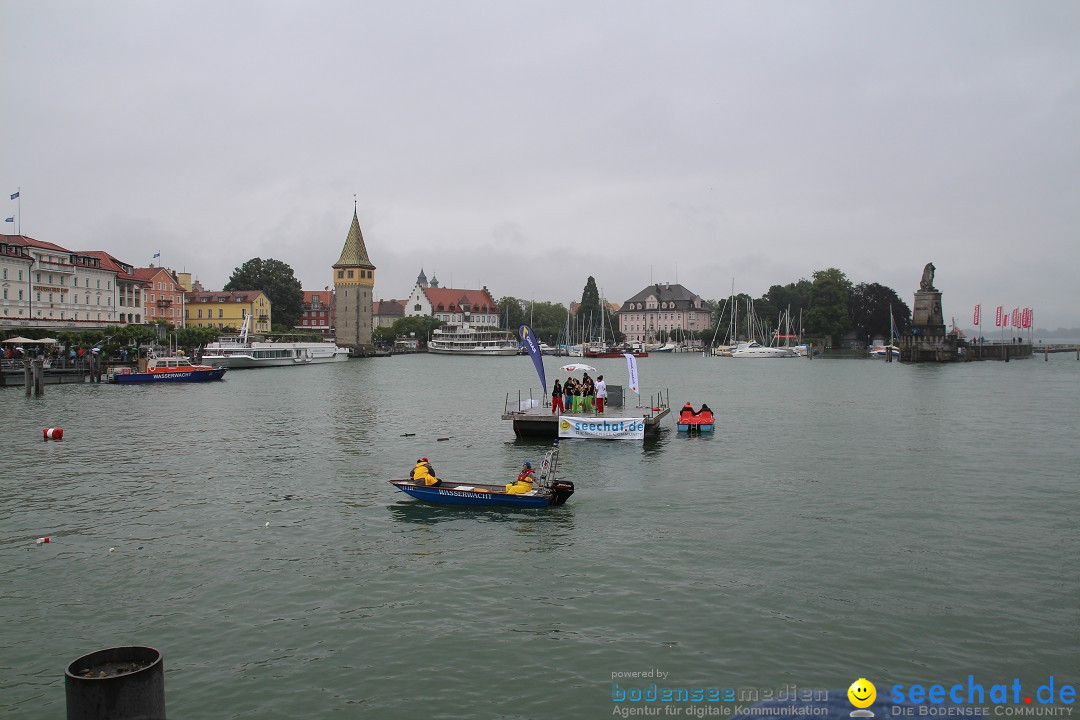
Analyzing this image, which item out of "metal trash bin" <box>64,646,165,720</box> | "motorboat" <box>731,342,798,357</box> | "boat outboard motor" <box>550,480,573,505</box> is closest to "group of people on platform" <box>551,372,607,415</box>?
"boat outboard motor" <box>550,480,573,505</box>

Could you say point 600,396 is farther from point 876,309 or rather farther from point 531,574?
point 876,309

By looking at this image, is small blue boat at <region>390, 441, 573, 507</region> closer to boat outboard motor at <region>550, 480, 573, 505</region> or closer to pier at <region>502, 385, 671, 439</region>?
boat outboard motor at <region>550, 480, 573, 505</region>

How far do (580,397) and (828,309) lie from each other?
14641 centimetres

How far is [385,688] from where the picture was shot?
12.2 meters

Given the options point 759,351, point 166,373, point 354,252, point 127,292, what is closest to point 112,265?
point 127,292

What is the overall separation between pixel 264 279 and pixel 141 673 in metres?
167

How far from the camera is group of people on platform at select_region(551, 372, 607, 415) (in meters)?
37.4

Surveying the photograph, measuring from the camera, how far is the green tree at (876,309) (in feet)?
565

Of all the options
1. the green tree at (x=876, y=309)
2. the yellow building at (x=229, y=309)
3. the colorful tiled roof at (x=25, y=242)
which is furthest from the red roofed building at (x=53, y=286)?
the green tree at (x=876, y=309)

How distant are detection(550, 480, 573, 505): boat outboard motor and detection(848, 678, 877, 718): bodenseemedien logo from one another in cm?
1728

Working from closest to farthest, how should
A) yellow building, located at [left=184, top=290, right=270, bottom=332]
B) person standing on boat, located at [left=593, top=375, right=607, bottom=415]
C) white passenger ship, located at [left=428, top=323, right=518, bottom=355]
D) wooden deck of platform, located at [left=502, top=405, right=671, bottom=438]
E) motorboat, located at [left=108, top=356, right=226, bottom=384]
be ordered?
wooden deck of platform, located at [left=502, top=405, right=671, bottom=438], person standing on boat, located at [left=593, top=375, right=607, bottom=415], motorboat, located at [left=108, top=356, right=226, bottom=384], yellow building, located at [left=184, top=290, right=270, bottom=332], white passenger ship, located at [left=428, top=323, right=518, bottom=355]

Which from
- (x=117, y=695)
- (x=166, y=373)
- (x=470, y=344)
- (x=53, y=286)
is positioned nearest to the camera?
(x=117, y=695)

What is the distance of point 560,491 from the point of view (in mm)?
23062

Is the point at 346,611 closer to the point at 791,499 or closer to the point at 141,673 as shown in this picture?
the point at 141,673
